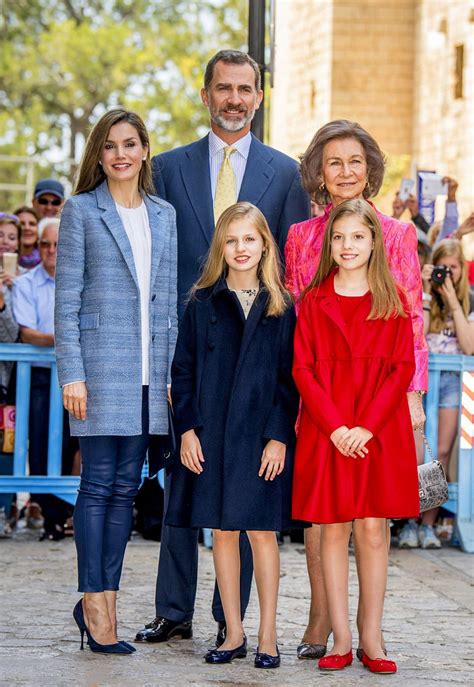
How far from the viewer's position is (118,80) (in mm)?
48719

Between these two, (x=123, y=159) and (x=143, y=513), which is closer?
(x=123, y=159)

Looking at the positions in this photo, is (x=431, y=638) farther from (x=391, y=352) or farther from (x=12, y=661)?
(x=12, y=661)

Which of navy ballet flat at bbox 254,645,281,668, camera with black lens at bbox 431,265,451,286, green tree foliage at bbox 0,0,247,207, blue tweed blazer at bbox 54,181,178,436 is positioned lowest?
navy ballet flat at bbox 254,645,281,668

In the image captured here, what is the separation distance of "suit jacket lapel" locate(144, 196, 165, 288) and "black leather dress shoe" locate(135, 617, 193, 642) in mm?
1406

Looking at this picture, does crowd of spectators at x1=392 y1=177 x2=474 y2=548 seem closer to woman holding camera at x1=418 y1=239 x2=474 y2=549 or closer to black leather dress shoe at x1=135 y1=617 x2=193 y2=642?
woman holding camera at x1=418 y1=239 x2=474 y2=549

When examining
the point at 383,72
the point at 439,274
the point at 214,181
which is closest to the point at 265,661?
the point at 214,181

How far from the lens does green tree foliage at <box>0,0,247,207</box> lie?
1906 inches

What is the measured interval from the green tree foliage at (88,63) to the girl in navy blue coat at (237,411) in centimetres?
4198

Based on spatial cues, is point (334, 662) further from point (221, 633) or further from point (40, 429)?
point (40, 429)

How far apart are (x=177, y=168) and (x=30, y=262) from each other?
4552 millimetres

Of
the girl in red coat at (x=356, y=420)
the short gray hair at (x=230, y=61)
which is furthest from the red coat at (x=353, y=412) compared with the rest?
the short gray hair at (x=230, y=61)

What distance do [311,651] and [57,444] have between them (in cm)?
374

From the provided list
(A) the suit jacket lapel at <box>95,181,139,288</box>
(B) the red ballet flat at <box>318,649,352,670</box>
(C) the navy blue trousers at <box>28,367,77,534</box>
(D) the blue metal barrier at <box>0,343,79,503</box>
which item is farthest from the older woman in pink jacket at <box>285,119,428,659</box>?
(C) the navy blue trousers at <box>28,367,77,534</box>

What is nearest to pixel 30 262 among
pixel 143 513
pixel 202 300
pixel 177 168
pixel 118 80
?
pixel 143 513
